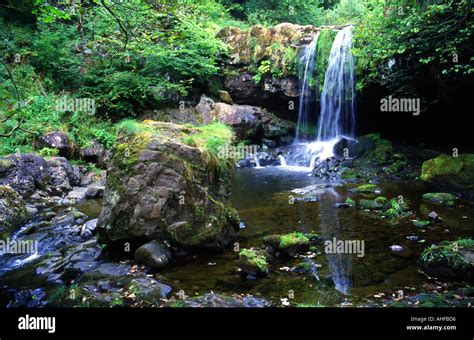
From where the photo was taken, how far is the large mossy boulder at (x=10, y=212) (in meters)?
8.51

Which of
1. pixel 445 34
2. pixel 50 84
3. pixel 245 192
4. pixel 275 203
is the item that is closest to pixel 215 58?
pixel 50 84

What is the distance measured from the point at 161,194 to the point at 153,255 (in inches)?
45.4

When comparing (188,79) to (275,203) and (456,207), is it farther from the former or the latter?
(456,207)

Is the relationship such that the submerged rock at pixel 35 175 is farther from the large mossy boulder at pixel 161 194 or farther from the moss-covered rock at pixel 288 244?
the moss-covered rock at pixel 288 244

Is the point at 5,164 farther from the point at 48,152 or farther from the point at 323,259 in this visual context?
the point at 323,259

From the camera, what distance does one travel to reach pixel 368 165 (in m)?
15.2

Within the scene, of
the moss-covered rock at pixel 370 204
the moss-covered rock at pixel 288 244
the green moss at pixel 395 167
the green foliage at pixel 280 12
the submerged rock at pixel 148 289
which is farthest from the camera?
the green foliage at pixel 280 12

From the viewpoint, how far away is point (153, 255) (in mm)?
6371

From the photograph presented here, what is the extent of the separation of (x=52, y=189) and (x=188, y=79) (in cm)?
932

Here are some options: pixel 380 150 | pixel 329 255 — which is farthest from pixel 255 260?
pixel 380 150

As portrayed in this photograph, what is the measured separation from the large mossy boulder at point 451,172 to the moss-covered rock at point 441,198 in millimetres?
756

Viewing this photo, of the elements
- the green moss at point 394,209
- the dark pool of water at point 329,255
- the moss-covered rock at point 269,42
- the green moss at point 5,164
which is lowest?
the dark pool of water at point 329,255

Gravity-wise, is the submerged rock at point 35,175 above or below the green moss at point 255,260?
above

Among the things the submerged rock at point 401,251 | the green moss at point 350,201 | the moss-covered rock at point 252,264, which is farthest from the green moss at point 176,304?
the green moss at point 350,201
